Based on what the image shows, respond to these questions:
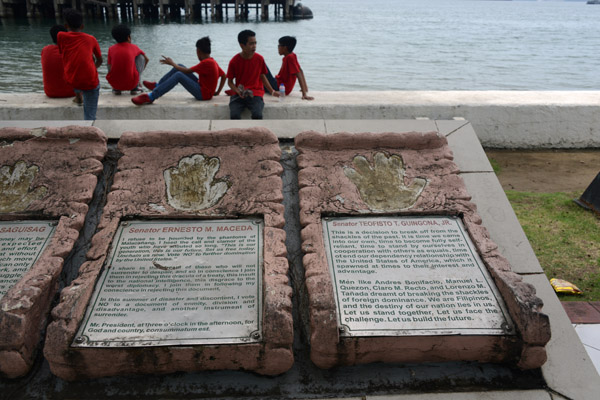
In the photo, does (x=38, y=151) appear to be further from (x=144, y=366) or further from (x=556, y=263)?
(x=556, y=263)

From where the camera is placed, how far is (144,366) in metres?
1.77

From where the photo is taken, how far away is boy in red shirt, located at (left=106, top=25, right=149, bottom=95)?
5.03m

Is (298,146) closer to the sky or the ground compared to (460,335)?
closer to the sky

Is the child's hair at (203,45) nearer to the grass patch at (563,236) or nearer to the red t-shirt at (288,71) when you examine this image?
the red t-shirt at (288,71)

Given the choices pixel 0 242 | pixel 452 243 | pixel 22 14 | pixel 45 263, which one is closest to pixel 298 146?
pixel 452 243

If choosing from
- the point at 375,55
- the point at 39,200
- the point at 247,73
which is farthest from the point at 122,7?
the point at 39,200

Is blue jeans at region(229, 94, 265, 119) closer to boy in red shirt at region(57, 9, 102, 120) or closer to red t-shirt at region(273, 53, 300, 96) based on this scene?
red t-shirt at region(273, 53, 300, 96)

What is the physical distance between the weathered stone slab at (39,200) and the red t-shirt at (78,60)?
5.64ft

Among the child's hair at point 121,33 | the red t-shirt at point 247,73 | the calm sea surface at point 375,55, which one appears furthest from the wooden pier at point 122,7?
the red t-shirt at point 247,73

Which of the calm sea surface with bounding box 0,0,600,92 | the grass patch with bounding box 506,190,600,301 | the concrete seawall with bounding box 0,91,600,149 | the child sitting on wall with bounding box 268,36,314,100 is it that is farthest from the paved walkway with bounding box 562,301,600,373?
the calm sea surface with bounding box 0,0,600,92

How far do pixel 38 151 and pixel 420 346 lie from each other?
2332 millimetres

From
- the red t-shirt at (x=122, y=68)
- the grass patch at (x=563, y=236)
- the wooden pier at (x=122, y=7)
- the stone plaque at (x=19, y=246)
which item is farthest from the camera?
the wooden pier at (x=122, y=7)

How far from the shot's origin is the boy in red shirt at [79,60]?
415 cm

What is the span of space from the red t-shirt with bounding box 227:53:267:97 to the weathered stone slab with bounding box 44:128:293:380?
178 cm
